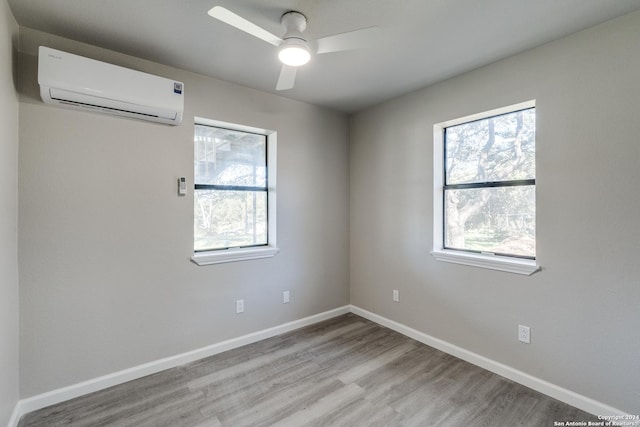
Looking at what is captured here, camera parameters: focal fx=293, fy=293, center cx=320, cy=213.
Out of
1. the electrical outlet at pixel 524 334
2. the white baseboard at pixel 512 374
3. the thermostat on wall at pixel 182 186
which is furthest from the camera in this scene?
the thermostat on wall at pixel 182 186

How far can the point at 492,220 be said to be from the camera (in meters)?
2.51

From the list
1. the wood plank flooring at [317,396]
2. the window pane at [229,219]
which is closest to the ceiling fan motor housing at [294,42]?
the window pane at [229,219]

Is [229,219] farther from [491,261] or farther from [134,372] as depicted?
[491,261]

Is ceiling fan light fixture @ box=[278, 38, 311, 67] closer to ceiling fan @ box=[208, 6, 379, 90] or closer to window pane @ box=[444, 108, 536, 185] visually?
ceiling fan @ box=[208, 6, 379, 90]

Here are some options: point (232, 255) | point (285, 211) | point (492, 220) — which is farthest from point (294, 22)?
point (492, 220)

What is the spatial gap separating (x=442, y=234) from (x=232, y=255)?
2049mm

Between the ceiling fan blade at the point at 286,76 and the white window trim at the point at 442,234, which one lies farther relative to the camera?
the white window trim at the point at 442,234

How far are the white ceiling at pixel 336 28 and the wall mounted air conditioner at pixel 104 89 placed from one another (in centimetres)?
24

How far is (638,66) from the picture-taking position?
175 centimetres

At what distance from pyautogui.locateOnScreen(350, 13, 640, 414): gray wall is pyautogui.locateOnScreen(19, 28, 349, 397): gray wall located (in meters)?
1.65

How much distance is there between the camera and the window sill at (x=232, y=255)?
262cm

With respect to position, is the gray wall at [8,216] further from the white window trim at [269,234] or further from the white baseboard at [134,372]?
the white window trim at [269,234]

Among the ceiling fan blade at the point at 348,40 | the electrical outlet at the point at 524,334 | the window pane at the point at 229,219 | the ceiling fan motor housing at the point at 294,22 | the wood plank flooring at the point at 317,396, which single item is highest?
the ceiling fan motor housing at the point at 294,22

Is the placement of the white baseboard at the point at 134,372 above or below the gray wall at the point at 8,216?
below
